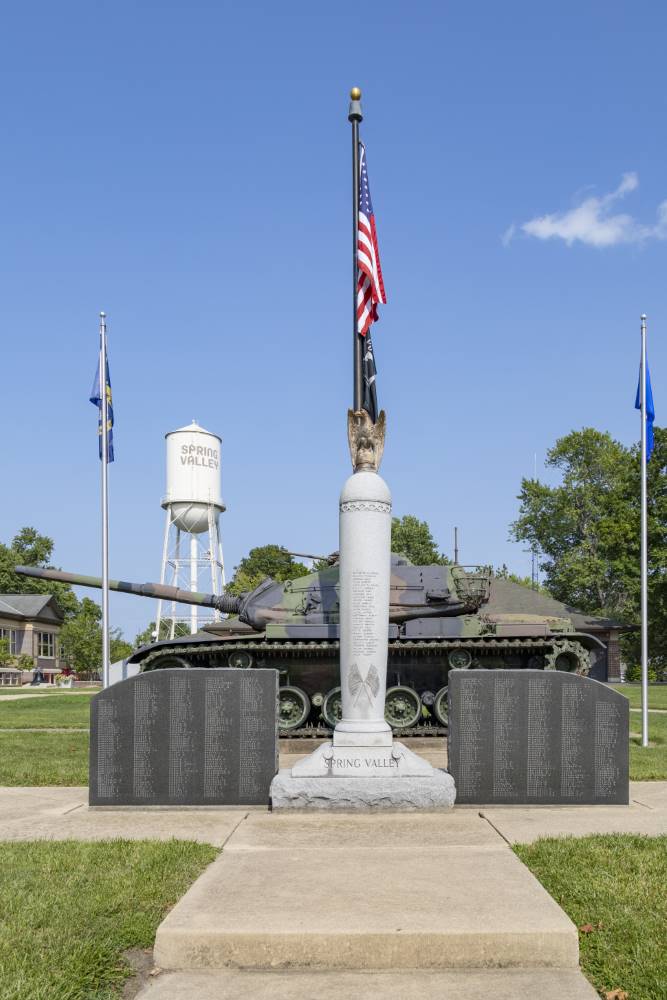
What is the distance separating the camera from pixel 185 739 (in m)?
8.78

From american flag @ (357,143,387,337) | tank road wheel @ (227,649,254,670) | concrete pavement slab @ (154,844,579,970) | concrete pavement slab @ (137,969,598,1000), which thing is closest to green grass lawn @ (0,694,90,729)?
tank road wheel @ (227,649,254,670)

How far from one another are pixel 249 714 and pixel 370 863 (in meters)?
2.77

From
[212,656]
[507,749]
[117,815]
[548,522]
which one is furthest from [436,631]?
[548,522]

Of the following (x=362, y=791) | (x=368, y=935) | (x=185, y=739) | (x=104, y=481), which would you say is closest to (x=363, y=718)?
(x=362, y=791)

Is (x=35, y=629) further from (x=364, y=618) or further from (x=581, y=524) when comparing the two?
(x=364, y=618)

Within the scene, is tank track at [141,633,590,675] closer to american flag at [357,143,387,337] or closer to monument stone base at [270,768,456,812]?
american flag at [357,143,387,337]

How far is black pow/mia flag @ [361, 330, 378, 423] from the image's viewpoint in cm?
1074

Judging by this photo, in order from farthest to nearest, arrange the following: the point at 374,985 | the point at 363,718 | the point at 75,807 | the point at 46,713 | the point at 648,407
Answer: the point at 46,713
the point at 648,407
the point at 363,718
the point at 75,807
the point at 374,985

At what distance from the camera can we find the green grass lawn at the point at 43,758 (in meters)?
10.9

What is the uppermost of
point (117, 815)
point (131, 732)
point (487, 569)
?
point (487, 569)

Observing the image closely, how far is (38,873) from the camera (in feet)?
19.7

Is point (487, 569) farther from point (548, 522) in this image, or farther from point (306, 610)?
point (548, 522)

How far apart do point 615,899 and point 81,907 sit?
3.10 metres

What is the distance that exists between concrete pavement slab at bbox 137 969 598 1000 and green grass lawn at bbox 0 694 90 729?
584 inches
